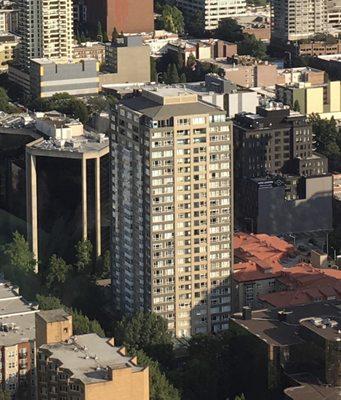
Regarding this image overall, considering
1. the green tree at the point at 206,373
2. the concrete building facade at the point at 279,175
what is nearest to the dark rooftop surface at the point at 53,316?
the green tree at the point at 206,373

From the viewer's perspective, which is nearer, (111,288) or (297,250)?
(111,288)

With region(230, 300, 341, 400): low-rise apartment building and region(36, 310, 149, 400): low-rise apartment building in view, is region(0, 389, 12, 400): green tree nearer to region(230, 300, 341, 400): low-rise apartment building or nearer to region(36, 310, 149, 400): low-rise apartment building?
region(36, 310, 149, 400): low-rise apartment building

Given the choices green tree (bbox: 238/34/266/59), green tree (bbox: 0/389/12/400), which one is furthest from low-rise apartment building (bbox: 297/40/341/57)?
green tree (bbox: 0/389/12/400)

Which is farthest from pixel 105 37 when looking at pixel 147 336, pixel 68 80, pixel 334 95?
pixel 147 336

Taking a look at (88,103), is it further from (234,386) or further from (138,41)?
(234,386)

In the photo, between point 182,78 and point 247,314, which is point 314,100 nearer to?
point 182,78

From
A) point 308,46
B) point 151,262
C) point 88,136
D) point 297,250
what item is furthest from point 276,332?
point 308,46

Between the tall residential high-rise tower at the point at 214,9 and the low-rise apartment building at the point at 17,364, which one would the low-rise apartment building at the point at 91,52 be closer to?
the tall residential high-rise tower at the point at 214,9
